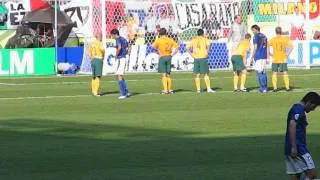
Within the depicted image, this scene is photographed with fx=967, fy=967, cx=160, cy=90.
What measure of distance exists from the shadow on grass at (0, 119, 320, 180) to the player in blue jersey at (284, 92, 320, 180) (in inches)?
65.6

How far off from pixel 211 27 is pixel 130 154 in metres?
28.8

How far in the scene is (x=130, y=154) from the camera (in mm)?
15578

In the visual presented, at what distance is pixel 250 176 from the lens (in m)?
13.2

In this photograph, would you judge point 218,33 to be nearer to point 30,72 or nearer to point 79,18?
point 79,18

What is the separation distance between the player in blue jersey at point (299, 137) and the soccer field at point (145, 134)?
1.58 meters

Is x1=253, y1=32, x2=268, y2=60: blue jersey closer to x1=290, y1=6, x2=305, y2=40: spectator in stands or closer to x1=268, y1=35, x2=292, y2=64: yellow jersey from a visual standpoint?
x1=268, y1=35, x2=292, y2=64: yellow jersey

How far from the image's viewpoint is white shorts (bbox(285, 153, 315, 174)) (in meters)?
11.4

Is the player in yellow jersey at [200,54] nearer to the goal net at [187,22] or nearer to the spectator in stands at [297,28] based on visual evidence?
the goal net at [187,22]

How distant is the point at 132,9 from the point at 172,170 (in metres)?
30.1

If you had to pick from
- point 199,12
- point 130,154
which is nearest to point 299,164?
point 130,154

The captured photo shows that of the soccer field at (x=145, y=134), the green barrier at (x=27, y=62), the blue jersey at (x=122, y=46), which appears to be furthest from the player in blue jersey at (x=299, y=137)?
the green barrier at (x=27, y=62)

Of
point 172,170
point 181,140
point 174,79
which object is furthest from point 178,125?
point 174,79

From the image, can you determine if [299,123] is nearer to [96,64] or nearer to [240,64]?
[96,64]

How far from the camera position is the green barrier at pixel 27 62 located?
39.2 metres
